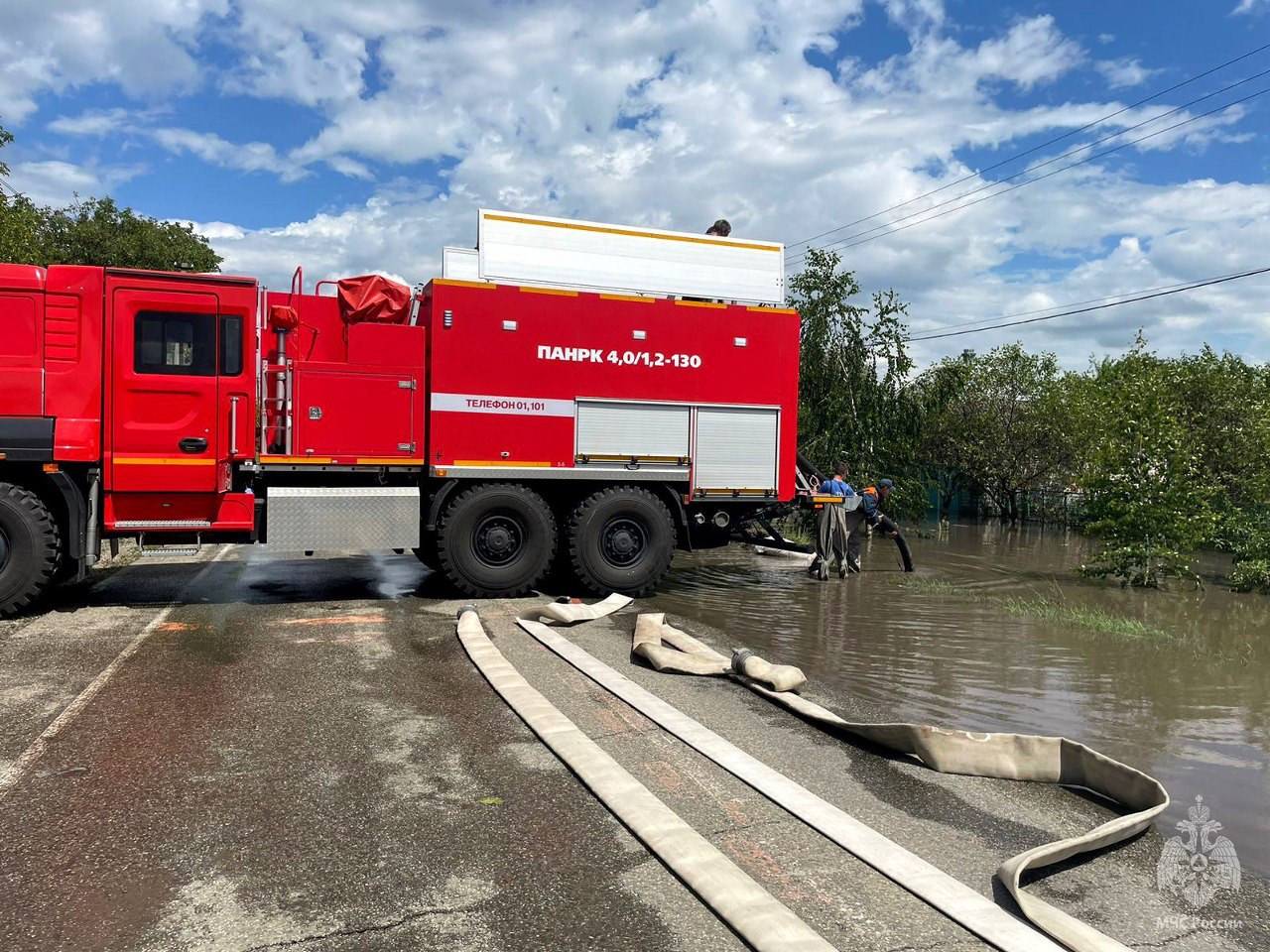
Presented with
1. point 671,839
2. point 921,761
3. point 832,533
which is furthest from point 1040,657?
point 671,839

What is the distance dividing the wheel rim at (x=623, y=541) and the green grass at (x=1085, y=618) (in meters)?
4.45

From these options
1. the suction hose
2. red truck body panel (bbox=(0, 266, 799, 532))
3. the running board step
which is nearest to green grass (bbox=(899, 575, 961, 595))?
the suction hose

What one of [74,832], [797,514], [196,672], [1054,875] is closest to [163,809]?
[74,832]

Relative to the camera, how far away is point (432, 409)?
10.1 m

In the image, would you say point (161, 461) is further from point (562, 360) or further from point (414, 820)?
point (414, 820)

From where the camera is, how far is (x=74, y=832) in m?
4.01

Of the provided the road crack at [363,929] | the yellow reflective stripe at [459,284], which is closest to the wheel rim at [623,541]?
the yellow reflective stripe at [459,284]

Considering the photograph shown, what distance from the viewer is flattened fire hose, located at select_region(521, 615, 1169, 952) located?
328 centimetres

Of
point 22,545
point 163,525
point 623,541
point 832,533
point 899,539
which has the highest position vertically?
point 163,525

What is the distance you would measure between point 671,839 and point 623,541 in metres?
7.12

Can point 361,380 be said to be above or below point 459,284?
below

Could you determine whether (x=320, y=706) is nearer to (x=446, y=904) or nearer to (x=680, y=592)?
(x=446, y=904)

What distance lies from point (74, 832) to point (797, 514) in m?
17.5

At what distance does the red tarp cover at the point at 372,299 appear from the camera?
995 cm
